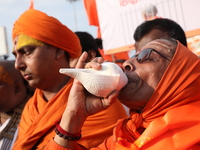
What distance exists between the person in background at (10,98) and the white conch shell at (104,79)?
2.02m

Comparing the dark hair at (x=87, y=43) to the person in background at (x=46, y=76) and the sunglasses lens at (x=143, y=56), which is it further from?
the sunglasses lens at (x=143, y=56)

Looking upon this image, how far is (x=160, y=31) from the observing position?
3.12m

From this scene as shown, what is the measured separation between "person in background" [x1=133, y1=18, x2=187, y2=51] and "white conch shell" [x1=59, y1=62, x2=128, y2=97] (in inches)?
65.5

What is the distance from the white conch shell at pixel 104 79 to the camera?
1483 mm

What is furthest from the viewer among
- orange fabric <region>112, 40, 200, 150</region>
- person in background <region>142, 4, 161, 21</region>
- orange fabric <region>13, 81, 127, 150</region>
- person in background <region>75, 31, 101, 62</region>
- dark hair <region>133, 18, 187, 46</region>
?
person in background <region>142, 4, 161, 21</region>

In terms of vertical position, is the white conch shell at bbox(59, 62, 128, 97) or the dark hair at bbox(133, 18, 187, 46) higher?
the white conch shell at bbox(59, 62, 128, 97)

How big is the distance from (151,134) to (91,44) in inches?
93.2

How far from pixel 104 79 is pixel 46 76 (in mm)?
1146

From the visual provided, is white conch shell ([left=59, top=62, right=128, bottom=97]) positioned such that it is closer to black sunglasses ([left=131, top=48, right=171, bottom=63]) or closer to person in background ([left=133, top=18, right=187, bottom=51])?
black sunglasses ([left=131, top=48, right=171, bottom=63])

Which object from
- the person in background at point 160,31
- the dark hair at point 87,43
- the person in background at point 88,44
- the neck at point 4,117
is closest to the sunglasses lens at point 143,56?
the person in background at point 160,31

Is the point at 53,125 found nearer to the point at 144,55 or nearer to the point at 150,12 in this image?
the point at 144,55

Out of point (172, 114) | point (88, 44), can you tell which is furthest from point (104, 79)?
point (88, 44)

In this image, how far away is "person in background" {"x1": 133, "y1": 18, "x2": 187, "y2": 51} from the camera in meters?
3.07

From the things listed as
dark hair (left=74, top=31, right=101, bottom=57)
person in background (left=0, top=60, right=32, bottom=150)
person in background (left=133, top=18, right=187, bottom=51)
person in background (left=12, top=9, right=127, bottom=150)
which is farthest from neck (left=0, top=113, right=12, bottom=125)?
person in background (left=133, top=18, right=187, bottom=51)
